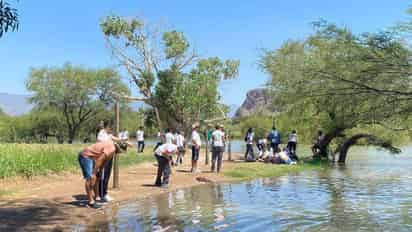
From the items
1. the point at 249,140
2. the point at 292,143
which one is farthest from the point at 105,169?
the point at 292,143

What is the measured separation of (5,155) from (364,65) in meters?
12.8

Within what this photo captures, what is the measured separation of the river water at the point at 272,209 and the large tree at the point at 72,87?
42954mm

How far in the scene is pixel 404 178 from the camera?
21.5m

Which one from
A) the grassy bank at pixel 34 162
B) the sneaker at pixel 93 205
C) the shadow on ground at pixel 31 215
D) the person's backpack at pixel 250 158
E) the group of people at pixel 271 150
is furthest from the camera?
the person's backpack at pixel 250 158

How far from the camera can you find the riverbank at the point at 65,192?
10.2 meters

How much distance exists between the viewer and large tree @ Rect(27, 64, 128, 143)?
191 ft

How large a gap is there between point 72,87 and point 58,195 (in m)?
47.1

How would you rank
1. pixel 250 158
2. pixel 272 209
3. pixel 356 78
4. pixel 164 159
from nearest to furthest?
1. pixel 356 78
2. pixel 272 209
3. pixel 164 159
4. pixel 250 158

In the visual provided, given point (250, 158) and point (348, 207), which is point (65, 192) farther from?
point (250, 158)

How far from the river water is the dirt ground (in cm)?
63

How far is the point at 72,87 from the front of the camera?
58.6m

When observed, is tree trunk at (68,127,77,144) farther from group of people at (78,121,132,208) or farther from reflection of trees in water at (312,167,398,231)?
group of people at (78,121,132,208)

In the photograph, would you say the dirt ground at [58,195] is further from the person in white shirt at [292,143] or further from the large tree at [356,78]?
the person in white shirt at [292,143]

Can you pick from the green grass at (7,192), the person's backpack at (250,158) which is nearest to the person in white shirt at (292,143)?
the person's backpack at (250,158)
